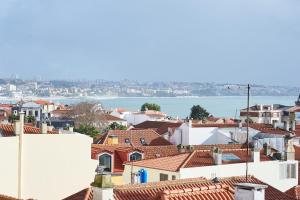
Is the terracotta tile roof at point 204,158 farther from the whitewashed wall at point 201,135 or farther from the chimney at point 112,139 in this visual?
the chimney at point 112,139

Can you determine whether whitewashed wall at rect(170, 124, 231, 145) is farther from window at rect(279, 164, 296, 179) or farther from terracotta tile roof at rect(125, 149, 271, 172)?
terracotta tile roof at rect(125, 149, 271, 172)

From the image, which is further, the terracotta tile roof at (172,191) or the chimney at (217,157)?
the chimney at (217,157)

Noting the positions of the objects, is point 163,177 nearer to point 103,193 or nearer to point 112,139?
point 103,193

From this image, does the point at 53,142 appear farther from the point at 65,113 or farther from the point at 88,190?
the point at 65,113

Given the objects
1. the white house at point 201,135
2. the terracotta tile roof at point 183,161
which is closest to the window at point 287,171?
the terracotta tile roof at point 183,161

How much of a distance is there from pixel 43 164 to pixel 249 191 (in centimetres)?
1233

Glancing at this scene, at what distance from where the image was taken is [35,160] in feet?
81.0

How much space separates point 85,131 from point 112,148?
24.5 m

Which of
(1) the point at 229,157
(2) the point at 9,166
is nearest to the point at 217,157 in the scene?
(1) the point at 229,157

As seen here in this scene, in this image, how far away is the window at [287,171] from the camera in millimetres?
33312

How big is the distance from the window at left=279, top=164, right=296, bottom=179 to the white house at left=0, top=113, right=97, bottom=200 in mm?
10470

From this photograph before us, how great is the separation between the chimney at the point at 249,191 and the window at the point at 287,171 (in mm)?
19555

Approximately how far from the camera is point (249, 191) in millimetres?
13977

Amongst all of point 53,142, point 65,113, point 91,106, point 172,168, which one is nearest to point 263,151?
point 172,168
